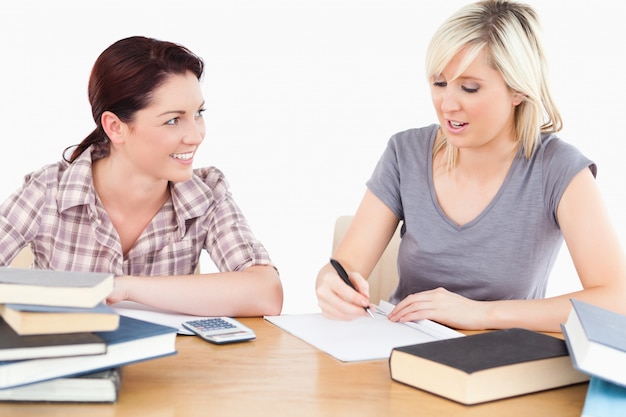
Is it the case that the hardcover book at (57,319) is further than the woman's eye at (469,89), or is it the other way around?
the woman's eye at (469,89)

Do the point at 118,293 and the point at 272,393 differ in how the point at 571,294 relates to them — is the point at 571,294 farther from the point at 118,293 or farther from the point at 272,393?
the point at 118,293

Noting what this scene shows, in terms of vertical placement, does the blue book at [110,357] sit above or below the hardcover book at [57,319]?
below

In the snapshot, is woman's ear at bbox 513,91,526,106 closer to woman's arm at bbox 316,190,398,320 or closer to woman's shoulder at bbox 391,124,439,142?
woman's shoulder at bbox 391,124,439,142

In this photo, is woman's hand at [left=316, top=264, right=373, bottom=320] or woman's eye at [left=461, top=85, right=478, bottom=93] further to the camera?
woman's eye at [left=461, top=85, right=478, bottom=93]

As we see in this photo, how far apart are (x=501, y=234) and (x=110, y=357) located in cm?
113

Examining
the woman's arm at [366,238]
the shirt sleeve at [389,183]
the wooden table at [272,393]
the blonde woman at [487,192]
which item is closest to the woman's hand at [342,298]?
the blonde woman at [487,192]

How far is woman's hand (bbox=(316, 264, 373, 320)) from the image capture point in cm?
152

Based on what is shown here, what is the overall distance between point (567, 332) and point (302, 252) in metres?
2.62

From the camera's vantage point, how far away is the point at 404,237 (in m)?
2.01

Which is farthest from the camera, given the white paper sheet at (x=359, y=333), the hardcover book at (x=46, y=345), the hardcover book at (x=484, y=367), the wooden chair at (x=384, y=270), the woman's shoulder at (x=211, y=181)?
Result: the wooden chair at (x=384, y=270)

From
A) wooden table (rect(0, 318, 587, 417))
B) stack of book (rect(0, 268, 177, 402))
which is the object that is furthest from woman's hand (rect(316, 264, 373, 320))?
stack of book (rect(0, 268, 177, 402))

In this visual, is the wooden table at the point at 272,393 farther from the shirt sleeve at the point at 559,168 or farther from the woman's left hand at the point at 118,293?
Result: the shirt sleeve at the point at 559,168

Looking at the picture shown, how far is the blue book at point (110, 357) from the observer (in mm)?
972

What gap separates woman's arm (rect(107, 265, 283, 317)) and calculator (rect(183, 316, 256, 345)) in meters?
0.10
